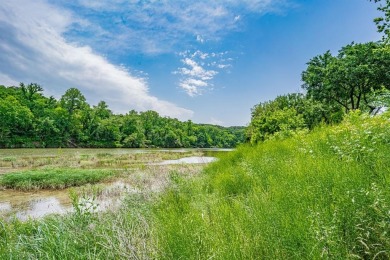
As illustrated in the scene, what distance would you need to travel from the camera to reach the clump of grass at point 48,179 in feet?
47.9

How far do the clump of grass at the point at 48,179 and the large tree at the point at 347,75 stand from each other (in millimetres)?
23462

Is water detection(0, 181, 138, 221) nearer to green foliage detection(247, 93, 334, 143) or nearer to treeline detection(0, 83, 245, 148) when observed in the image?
green foliage detection(247, 93, 334, 143)

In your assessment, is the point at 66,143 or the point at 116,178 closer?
the point at 116,178

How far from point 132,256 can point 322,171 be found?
2784 millimetres

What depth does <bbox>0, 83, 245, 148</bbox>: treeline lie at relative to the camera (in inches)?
2396

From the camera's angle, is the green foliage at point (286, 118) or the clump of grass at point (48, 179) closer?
the clump of grass at point (48, 179)

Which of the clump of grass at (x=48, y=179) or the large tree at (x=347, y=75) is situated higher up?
the large tree at (x=347, y=75)

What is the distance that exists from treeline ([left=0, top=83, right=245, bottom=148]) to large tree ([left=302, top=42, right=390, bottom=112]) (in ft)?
199

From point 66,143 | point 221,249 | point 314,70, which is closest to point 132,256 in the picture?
point 221,249

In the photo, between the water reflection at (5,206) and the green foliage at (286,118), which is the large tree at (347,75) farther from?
the water reflection at (5,206)

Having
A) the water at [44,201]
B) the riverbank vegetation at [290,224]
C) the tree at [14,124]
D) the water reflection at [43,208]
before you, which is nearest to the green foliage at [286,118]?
the riverbank vegetation at [290,224]

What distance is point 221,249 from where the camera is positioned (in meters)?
2.84

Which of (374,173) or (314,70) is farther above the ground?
(314,70)

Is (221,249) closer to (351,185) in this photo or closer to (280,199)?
(280,199)
